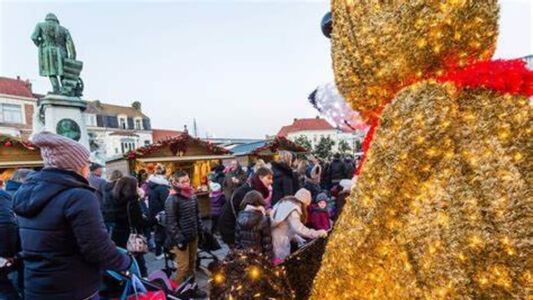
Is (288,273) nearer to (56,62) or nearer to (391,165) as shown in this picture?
(391,165)

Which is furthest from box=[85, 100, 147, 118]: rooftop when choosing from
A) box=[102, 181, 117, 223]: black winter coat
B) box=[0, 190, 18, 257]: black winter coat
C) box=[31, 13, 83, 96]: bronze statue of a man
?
box=[0, 190, 18, 257]: black winter coat

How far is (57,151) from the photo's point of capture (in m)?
2.26

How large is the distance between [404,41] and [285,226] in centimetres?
336

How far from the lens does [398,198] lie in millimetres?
1146

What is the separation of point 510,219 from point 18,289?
173 inches

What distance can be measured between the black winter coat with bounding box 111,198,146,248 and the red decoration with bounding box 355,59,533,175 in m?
4.78

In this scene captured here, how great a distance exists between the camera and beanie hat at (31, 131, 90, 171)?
225 cm

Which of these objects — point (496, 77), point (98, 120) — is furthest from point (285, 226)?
point (98, 120)

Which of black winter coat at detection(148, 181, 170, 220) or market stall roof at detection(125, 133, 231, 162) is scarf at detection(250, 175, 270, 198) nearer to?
black winter coat at detection(148, 181, 170, 220)

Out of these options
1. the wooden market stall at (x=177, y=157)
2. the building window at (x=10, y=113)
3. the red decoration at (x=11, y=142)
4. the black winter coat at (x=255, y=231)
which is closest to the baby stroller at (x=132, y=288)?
the black winter coat at (x=255, y=231)

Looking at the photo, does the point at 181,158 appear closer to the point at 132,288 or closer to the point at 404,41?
the point at 132,288

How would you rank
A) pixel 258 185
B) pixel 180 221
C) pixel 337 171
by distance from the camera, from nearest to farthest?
pixel 180 221, pixel 258 185, pixel 337 171

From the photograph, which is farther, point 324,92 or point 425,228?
point 324,92

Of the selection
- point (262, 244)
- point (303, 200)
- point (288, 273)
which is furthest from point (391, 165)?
point (303, 200)
